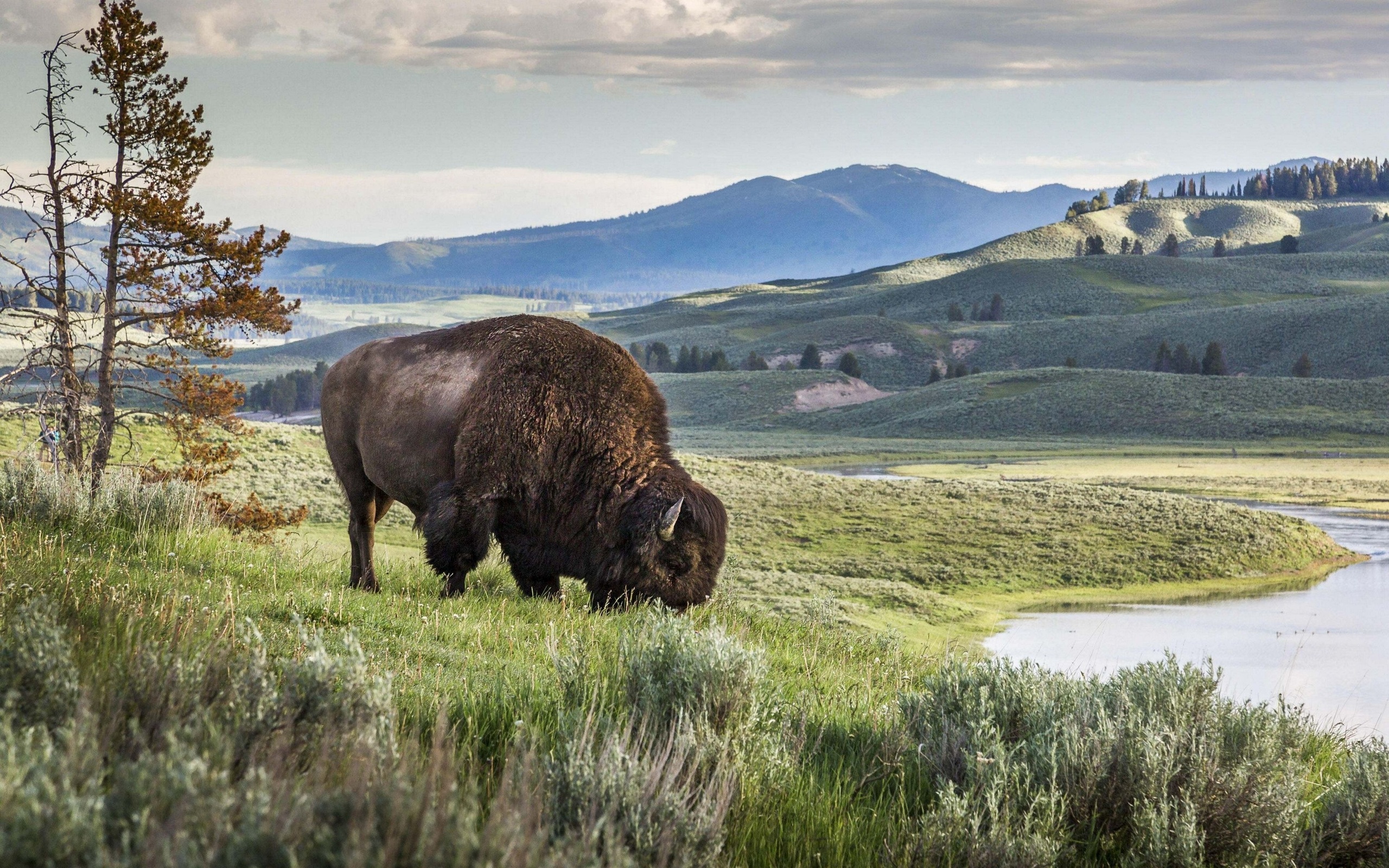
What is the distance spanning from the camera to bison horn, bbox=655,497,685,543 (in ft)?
30.0

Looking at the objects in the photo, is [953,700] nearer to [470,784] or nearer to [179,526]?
[470,784]

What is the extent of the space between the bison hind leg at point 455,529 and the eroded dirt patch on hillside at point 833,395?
98.5 m

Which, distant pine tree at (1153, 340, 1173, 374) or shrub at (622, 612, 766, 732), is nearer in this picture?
shrub at (622, 612, 766, 732)

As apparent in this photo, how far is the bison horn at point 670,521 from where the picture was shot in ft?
30.0

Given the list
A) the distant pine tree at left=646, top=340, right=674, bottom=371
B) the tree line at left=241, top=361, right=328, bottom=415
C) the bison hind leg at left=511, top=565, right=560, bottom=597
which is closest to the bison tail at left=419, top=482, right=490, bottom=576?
the bison hind leg at left=511, top=565, right=560, bottom=597

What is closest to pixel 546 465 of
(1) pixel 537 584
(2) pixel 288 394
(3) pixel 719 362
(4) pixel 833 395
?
(1) pixel 537 584

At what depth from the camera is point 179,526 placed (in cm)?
1086

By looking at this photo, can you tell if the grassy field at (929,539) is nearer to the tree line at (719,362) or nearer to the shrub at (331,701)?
the shrub at (331,701)

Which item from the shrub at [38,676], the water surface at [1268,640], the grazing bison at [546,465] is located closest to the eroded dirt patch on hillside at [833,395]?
the water surface at [1268,640]

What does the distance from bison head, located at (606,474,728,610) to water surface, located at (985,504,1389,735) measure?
26.7 ft

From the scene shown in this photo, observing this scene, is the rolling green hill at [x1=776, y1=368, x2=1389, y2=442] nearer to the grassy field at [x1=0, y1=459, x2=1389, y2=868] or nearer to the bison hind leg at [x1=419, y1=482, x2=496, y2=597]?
the bison hind leg at [x1=419, y1=482, x2=496, y2=597]

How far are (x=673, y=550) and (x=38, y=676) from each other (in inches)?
241

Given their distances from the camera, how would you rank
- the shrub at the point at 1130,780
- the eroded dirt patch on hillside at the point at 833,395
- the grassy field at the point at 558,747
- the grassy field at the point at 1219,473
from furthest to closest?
the eroded dirt patch on hillside at the point at 833,395 → the grassy field at the point at 1219,473 → the shrub at the point at 1130,780 → the grassy field at the point at 558,747

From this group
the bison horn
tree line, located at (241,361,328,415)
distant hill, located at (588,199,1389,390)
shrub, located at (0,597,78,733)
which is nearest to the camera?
shrub, located at (0,597,78,733)
